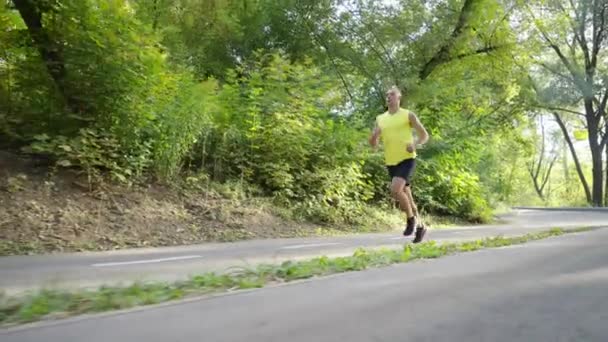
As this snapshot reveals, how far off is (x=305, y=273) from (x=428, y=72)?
14480mm

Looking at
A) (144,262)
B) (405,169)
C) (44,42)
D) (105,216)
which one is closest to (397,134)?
(405,169)

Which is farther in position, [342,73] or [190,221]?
[342,73]

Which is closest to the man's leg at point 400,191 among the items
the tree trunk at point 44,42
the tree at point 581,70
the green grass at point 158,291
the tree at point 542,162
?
the green grass at point 158,291

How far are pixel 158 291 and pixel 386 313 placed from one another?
1467mm

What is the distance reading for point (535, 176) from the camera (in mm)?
61344

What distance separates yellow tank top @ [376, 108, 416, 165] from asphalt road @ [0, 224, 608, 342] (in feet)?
9.12

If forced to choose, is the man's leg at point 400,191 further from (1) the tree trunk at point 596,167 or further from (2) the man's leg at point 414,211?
(1) the tree trunk at point 596,167

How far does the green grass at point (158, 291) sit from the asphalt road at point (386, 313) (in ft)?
0.79

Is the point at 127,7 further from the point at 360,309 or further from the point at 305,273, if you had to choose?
the point at 360,309

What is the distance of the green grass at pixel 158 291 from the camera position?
2.93 meters

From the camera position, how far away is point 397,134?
679 centimetres

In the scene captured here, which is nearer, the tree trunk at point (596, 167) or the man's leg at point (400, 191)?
the man's leg at point (400, 191)

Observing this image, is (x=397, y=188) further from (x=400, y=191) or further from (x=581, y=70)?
(x=581, y=70)

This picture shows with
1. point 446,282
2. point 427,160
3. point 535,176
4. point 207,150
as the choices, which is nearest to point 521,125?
point 427,160
